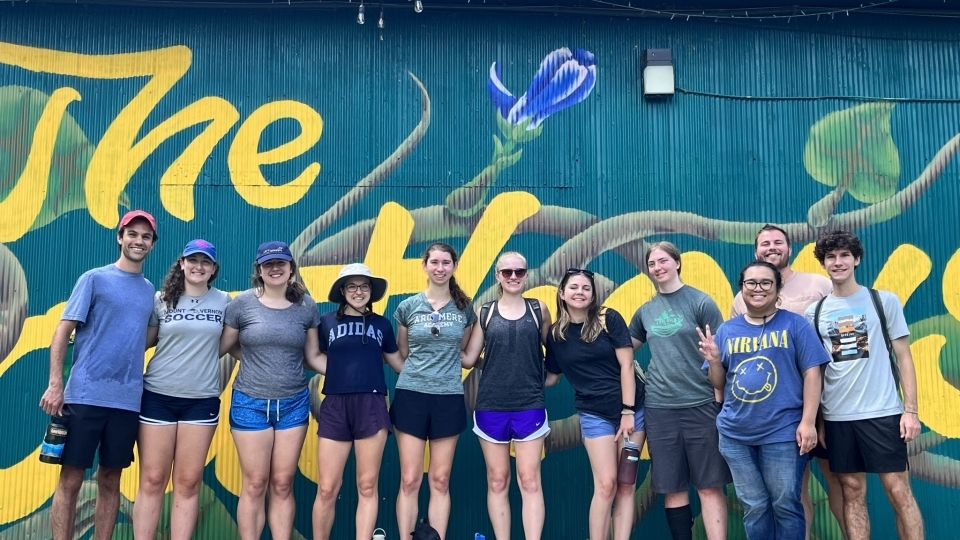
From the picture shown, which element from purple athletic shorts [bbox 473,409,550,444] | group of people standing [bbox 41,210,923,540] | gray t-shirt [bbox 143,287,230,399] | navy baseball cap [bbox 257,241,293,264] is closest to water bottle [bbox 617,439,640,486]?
group of people standing [bbox 41,210,923,540]

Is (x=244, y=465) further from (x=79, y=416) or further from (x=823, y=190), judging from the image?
(x=823, y=190)

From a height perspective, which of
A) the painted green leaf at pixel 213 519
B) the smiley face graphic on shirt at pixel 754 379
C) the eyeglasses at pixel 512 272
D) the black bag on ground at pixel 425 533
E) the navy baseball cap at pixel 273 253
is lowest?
the painted green leaf at pixel 213 519

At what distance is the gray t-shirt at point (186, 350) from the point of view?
482cm

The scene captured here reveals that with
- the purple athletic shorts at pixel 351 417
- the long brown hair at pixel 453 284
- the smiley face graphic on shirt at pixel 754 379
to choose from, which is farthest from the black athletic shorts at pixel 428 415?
the smiley face graphic on shirt at pixel 754 379

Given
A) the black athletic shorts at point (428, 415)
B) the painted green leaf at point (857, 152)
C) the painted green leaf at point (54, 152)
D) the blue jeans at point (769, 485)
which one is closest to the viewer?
the blue jeans at point (769, 485)

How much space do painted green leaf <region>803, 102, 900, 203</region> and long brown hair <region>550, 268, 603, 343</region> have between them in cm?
256

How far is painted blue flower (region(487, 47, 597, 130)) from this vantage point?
634cm

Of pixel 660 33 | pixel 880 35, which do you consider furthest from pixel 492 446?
pixel 880 35

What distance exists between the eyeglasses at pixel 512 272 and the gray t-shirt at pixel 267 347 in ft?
4.64

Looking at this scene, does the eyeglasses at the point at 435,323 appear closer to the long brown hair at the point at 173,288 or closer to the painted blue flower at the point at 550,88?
the long brown hair at the point at 173,288

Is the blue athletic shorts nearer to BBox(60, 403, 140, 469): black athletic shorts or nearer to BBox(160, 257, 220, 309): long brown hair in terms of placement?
BBox(60, 403, 140, 469): black athletic shorts

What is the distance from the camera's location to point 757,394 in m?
4.49

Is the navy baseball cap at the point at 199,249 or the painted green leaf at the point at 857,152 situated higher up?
the painted green leaf at the point at 857,152

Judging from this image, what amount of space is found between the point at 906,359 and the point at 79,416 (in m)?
5.17
